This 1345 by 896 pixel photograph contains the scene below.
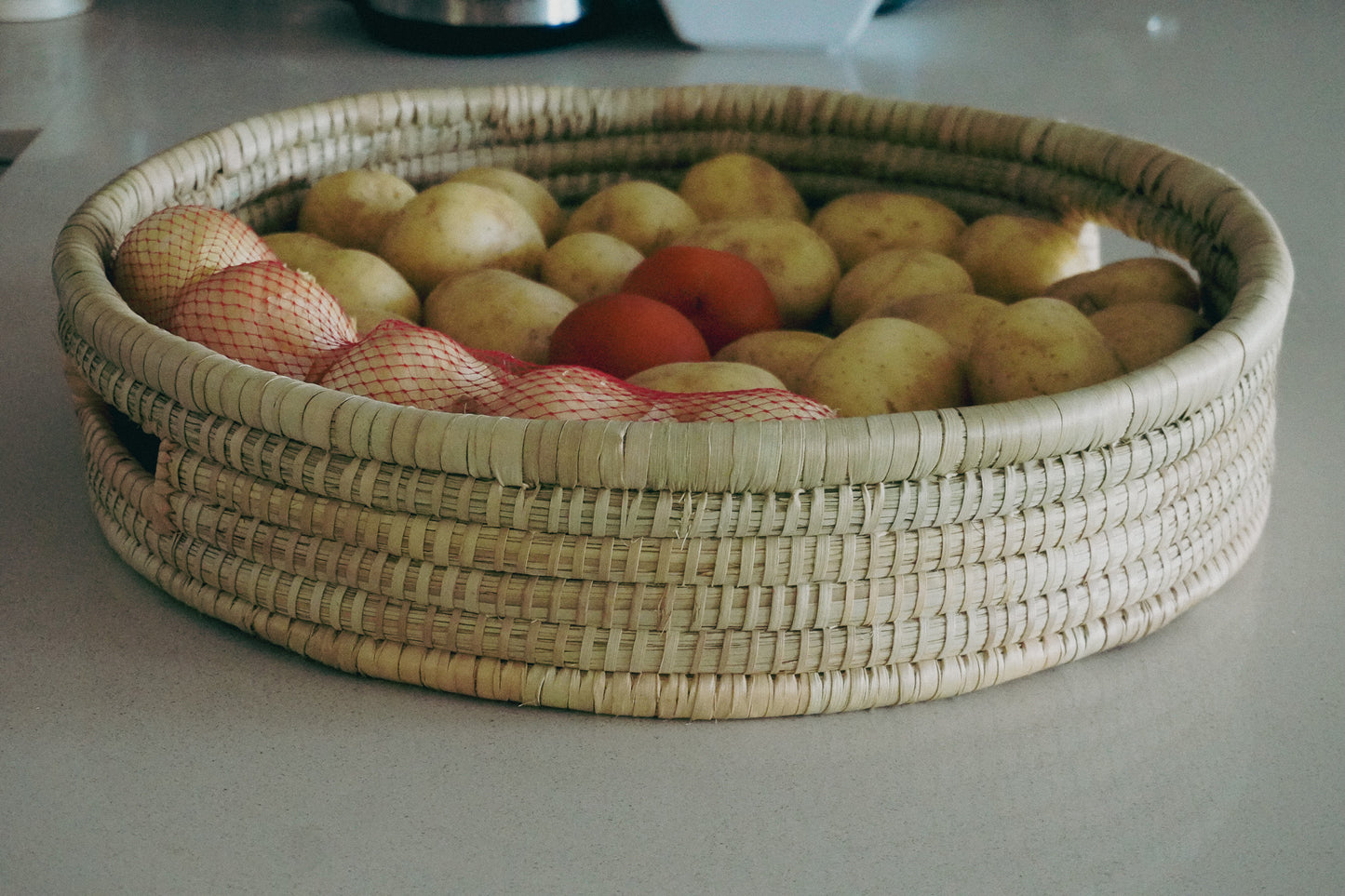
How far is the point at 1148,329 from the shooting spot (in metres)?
0.82

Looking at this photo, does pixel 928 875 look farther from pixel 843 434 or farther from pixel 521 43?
pixel 521 43

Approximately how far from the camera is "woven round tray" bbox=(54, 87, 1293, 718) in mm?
549

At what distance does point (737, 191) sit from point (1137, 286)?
0.36 metres

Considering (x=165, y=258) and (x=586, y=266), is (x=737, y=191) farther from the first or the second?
(x=165, y=258)

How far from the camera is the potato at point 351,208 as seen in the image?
102 centimetres

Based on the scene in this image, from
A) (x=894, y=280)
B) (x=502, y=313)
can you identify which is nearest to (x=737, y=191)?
(x=894, y=280)

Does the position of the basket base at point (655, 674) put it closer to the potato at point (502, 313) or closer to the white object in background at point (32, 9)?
the potato at point (502, 313)

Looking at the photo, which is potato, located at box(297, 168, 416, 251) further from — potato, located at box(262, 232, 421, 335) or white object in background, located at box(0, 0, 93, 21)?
white object in background, located at box(0, 0, 93, 21)

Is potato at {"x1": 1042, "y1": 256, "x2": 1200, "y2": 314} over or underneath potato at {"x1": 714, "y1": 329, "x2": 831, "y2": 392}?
over

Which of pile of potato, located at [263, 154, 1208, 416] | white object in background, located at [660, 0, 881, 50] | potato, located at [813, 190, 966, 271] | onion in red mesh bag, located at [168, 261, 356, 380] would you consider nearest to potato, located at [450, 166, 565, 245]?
pile of potato, located at [263, 154, 1208, 416]

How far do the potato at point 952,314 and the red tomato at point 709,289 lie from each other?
0.09 m

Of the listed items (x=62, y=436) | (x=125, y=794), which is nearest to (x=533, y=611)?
(x=125, y=794)

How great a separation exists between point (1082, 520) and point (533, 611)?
10.6 inches

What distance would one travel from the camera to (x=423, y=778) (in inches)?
21.7
